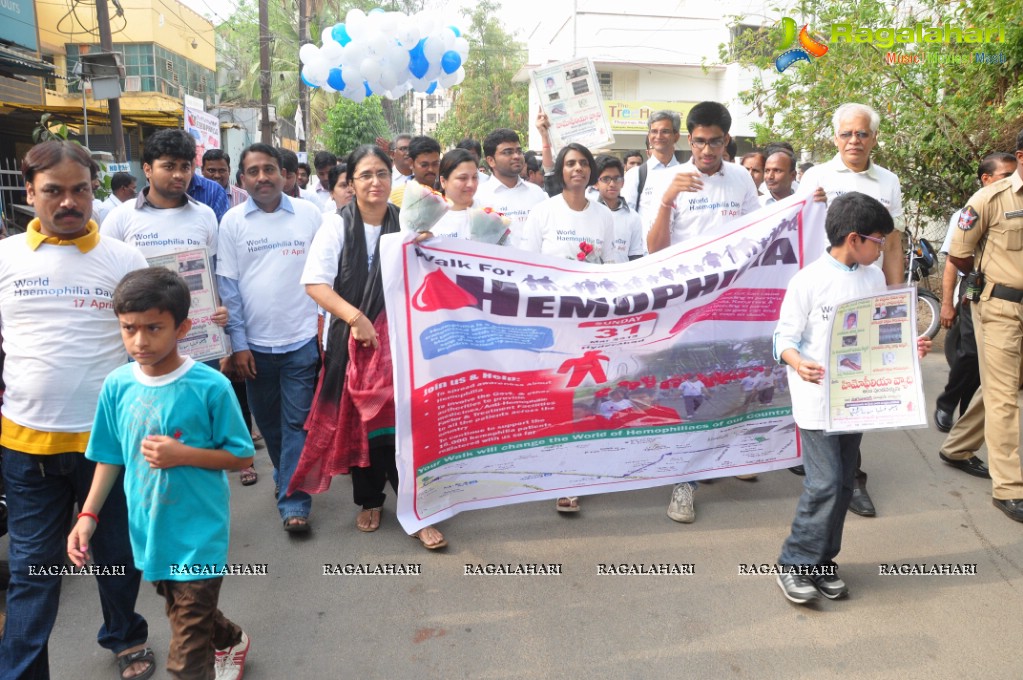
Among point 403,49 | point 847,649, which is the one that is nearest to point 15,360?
point 847,649

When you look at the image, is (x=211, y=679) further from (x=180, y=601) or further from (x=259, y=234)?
(x=259, y=234)

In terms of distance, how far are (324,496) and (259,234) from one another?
1.56m

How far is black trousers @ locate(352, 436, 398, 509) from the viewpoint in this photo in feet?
12.8

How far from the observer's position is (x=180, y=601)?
236 centimetres

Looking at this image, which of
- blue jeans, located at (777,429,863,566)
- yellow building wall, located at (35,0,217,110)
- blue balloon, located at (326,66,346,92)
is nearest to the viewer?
blue jeans, located at (777,429,863,566)

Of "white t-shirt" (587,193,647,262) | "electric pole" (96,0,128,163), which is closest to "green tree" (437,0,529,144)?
"electric pole" (96,0,128,163)

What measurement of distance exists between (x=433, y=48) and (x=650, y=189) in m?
5.03

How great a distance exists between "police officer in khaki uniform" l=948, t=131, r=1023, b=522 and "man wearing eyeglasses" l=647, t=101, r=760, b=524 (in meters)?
1.25

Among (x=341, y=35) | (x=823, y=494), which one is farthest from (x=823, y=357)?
(x=341, y=35)

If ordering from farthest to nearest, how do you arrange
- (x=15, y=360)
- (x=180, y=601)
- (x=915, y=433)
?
1. (x=915, y=433)
2. (x=15, y=360)
3. (x=180, y=601)

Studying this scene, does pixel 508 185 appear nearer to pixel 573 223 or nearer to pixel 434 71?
pixel 573 223

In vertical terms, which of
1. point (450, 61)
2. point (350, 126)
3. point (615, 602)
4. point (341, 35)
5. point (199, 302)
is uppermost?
point (350, 126)

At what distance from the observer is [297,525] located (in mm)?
3871

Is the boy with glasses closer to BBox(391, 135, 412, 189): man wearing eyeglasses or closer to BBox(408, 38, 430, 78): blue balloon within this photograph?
BBox(391, 135, 412, 189): man wearing eyeglasses
